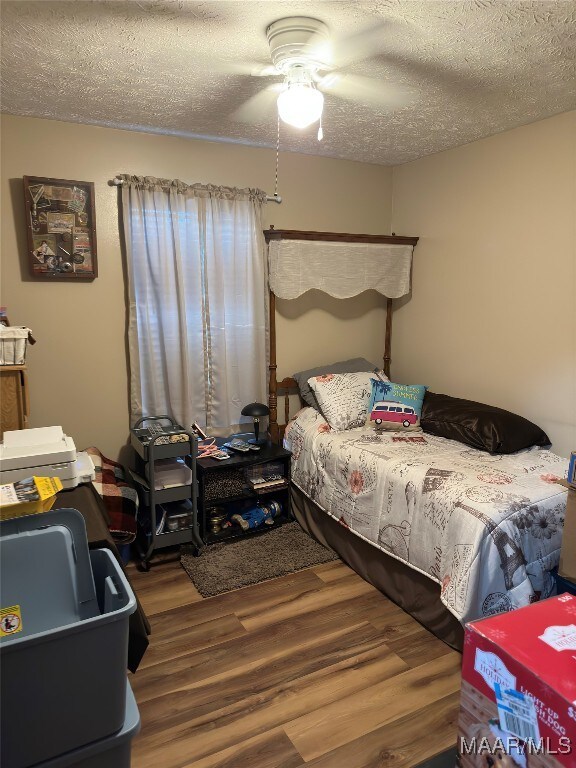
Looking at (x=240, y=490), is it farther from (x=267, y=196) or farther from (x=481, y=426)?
(x=267, y=196)

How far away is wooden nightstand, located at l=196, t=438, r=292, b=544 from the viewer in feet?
9.87

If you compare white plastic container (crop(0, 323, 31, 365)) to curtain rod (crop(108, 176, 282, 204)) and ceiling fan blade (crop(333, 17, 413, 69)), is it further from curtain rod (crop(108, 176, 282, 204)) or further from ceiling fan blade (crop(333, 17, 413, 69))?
ceiling fan blade (crop(333, 17, 413, 69))

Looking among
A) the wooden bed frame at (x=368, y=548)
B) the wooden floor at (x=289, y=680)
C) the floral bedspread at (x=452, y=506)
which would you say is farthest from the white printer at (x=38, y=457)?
the wooden bed frame at (x=368, y=548)

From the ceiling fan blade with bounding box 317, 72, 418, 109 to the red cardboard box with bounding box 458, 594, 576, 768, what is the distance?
2088 mm

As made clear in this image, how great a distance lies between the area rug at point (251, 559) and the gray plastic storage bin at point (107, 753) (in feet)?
5.16

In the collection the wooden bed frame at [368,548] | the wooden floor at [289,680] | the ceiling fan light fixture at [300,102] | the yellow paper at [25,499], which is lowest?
the wooden floor at [289,680]

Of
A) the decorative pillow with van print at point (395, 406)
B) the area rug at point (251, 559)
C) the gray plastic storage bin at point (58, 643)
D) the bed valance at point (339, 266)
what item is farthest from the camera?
the bed valance at point (339, 266)

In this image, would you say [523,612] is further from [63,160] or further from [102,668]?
[63,160]

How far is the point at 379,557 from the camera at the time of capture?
8.70 ft

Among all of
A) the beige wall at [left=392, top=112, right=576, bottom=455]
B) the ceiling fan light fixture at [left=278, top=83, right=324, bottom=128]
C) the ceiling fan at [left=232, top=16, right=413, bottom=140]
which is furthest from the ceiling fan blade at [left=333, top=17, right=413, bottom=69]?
the beige wall at [left=392, top=112, right=576, bottom=455]

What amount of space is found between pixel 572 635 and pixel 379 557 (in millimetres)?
1623

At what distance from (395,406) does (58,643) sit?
8.70 ft

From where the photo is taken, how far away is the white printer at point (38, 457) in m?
1.78

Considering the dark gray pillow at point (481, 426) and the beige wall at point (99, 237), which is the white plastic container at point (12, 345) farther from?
the dark gray pillow at point (481, 426)
